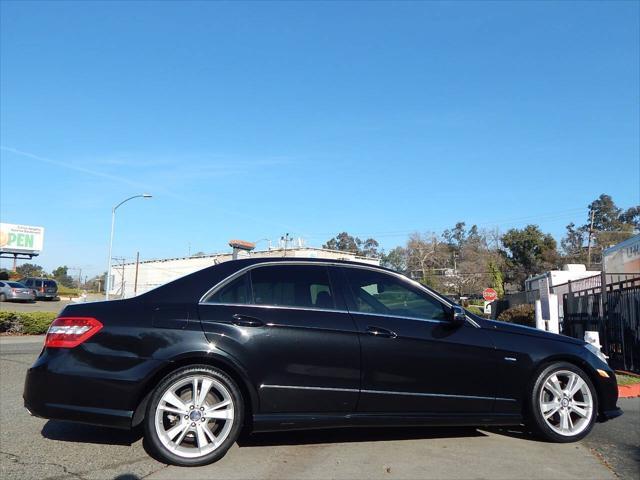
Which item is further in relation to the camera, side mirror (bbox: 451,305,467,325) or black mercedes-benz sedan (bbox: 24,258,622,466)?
side mirror (bbox: 451,305,467,325)

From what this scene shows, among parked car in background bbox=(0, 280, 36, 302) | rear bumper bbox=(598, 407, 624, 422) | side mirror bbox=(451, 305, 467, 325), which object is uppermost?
parked car in background bbox=(0, 280, 36, 302)

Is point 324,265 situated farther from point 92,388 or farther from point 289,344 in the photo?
point 92,388

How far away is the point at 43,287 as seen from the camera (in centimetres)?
4091

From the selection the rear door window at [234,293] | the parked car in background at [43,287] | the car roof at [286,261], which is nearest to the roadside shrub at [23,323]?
the car roof at [286,261]

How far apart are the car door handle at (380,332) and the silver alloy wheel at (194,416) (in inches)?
49.5

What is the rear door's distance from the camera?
4398 millimetres

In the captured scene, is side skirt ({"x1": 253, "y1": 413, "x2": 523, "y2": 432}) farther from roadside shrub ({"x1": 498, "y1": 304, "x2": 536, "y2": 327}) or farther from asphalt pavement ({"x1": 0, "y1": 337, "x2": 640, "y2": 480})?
roadside shrub ({"x1": 498, "y1": 304, "x2": 536, "y2": 327})

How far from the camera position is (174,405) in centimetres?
429

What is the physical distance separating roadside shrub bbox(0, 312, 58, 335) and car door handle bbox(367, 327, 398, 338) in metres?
15.6

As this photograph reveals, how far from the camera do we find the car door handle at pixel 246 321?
4.47m

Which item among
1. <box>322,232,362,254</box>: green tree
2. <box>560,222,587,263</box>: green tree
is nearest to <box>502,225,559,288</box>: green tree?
<box>560,222,587,263</box>: green tree

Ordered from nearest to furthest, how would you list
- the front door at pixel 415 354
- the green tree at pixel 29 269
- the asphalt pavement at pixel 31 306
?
the front door at pixel 415 354, the asphalt pavement at pixel 31 306, the green tree at pixel 29 269

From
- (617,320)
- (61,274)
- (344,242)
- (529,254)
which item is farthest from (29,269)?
(617,320)

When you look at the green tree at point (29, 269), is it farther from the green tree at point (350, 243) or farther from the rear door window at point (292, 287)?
the rear door window at point (292, 287)
